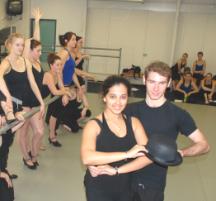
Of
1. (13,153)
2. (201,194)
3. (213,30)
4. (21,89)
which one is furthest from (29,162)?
Result: (213,30)

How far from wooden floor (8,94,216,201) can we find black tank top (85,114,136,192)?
1776 millimetres

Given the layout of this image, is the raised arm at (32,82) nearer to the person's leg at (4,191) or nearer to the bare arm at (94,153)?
the person's leg at (4,191)

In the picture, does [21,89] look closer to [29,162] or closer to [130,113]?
[29,162]

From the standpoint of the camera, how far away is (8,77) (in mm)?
3686

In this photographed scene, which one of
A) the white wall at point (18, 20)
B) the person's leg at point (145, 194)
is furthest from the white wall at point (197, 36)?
the person's leg at point (145, 194)

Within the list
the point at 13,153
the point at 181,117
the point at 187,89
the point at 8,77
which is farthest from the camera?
the point at 187,89

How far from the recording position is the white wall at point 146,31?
11625mm

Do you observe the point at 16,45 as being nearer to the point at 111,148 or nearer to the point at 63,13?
the point at 111,148

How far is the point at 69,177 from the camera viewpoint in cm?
429

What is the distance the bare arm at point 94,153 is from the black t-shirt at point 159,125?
379 millimetres

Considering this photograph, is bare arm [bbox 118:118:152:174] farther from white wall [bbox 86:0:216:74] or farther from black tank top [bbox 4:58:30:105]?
white wall [bbox 86:0:216:74]

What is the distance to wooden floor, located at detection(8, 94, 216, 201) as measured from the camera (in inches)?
152

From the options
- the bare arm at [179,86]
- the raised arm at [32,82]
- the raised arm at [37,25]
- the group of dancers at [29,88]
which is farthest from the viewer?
the bare arm at [179,86]

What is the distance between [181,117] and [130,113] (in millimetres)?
328
